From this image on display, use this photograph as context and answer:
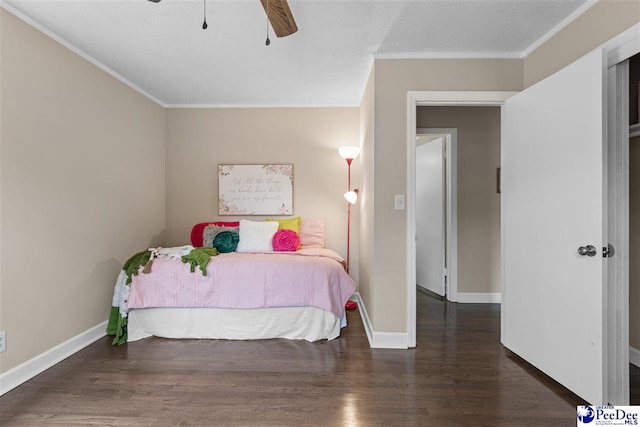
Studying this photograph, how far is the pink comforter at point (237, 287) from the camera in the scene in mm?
2799

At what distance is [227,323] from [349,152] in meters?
2.21

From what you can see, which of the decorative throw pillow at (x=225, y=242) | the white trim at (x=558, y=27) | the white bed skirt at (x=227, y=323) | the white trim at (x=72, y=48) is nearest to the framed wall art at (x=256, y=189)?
the decorative throw pillow at (x=225, y=242)

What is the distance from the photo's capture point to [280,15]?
1596mm

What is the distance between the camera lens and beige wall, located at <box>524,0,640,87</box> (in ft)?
5.90

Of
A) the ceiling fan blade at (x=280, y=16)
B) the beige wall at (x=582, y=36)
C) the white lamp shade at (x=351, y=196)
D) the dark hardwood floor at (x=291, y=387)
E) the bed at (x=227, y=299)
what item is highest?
the beige wall at (x=582, y=36)

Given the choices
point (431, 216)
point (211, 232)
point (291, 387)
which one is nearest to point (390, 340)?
point (291, 387)

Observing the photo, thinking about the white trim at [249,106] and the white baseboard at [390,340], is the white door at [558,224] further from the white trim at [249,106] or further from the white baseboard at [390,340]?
the white trim at [249,106]

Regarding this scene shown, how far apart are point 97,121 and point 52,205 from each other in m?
0.90

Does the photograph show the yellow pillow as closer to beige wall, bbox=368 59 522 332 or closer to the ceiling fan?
beige wall, bbox=368 59 522 332

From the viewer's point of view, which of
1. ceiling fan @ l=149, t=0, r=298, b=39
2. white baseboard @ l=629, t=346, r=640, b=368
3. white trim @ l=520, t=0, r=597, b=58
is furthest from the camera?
white baseboard @ l=629, t=346, r=640, b=368

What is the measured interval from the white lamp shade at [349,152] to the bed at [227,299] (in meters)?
1.42

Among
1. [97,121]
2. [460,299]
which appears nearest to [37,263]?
[97,121]

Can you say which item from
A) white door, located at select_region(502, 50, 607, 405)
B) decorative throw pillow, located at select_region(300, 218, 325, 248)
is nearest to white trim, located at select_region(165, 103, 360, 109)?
decorative throw pillow, located at select_region(300, 218, 325, 248)

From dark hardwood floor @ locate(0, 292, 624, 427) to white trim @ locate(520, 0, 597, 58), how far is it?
2426mm
